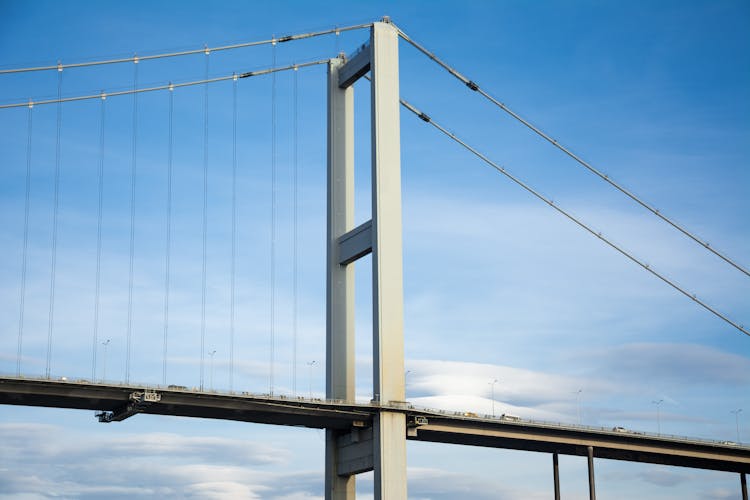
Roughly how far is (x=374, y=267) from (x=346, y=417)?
11.7 m

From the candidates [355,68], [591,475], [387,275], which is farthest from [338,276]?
[591,475]

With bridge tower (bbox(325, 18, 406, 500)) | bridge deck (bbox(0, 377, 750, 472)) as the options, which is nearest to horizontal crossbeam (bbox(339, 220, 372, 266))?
bridge tower (bbox(325, 18, 406, 500))

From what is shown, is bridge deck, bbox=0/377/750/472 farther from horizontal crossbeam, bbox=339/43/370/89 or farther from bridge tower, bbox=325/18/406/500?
horizontal crossbeam, bbox=339/43/370/89

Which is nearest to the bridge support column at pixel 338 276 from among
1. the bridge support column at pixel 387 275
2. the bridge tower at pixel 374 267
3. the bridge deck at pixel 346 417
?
the bridge tower at pixel 374 267

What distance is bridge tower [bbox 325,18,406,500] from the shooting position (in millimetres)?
90375

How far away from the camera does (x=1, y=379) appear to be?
8094 cm

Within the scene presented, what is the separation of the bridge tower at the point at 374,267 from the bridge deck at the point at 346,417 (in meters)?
2.14

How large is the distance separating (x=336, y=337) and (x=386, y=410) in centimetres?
948

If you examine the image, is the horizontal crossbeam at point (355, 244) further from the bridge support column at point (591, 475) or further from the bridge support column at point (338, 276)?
the bridge support column at point (591, 475)

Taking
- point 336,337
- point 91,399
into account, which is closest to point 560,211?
point 336,337

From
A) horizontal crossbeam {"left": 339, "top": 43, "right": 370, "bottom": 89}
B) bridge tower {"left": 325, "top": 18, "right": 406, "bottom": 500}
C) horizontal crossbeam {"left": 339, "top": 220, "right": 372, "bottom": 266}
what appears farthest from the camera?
horizontal crossbeam {"left": 339, "top": 43, "right": 370, "bottom": 89}

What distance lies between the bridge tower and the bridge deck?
84.2 inches

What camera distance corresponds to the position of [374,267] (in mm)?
92375

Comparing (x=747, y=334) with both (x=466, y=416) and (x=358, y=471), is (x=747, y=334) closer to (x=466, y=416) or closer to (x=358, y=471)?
(x=466, y=416)
